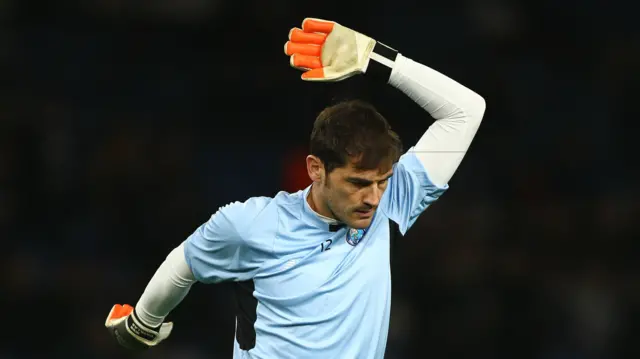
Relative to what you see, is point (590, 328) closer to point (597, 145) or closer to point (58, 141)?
point (597, 145)

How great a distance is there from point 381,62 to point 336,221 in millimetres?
472

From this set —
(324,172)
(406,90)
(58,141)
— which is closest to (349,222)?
(324,172)

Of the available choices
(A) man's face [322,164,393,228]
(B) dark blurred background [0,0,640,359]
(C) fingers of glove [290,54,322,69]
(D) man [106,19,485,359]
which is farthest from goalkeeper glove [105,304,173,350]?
(B) dark blurred background [0,0,640,359]

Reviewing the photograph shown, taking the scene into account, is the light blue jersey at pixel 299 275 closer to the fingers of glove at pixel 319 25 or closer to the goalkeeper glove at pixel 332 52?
the goalkeeper glove at pixel 332 52

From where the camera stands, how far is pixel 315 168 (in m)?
2.83

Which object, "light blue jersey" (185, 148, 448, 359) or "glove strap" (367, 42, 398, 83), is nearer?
"light blue jersey" (185, 148, 448, 359)

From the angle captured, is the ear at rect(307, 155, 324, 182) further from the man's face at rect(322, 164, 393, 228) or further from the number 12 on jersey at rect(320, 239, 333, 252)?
the number 12 on jersey at rect(320, 239, 333, 252)

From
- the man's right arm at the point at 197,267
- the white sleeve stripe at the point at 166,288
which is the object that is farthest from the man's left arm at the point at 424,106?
the white sleeve stripe at the point at 166,288

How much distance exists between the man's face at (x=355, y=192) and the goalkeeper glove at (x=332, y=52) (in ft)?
0.96

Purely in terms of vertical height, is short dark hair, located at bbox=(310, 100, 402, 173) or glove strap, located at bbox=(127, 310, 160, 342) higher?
short dark hair, located at bbox=(310, 100, 402, 173)

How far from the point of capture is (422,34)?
18.6 ft

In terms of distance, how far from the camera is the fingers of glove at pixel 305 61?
9.51 ft

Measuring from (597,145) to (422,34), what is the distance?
3.79 feet

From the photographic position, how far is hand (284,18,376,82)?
2.89 metres
